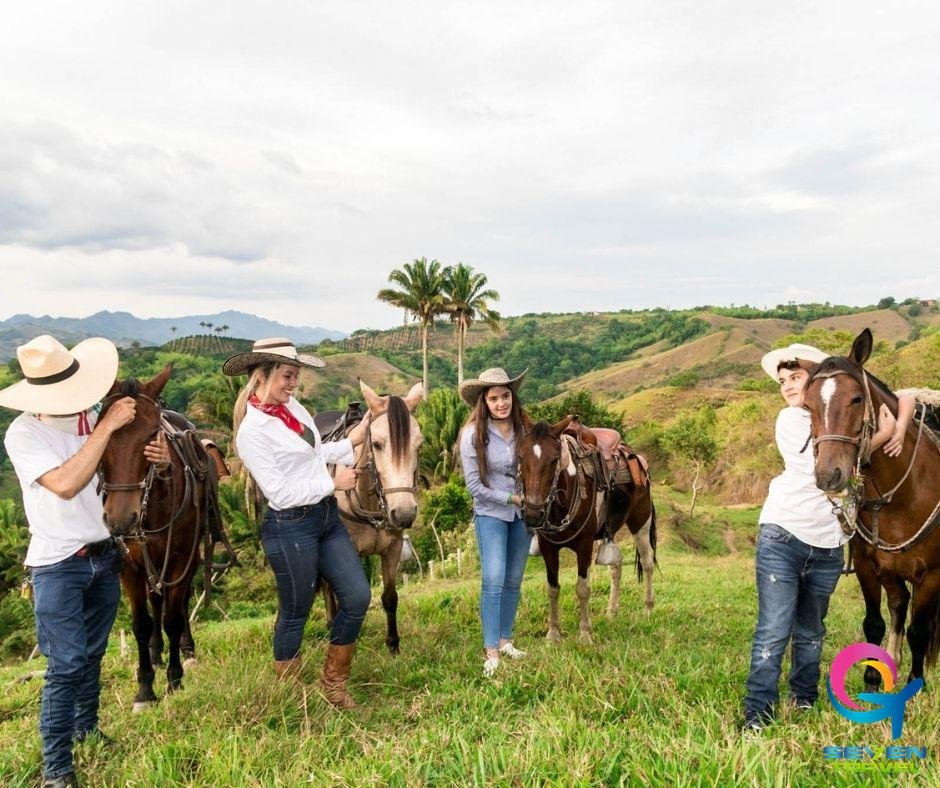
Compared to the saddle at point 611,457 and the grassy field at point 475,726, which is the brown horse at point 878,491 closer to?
the grassy field at point 475,726

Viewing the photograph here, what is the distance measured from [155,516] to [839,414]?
4499 mm

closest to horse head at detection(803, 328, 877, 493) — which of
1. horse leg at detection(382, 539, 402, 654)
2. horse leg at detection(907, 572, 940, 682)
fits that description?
horse leg at detection(907, 572, 940, 682)

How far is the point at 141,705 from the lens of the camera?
442 centimetres

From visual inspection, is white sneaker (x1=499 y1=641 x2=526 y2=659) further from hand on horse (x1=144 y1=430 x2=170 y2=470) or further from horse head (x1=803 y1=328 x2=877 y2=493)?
hand on horse (x1=144 y1=430 x2=170 y2=470)

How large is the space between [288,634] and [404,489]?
118cm

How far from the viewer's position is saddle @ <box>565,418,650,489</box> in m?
6.18

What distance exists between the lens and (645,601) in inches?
304

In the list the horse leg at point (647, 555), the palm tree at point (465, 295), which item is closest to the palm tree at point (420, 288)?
the palm tree at point (465, 295)

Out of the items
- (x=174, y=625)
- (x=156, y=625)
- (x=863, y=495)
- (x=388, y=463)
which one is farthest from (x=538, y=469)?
(x=156, y=625)

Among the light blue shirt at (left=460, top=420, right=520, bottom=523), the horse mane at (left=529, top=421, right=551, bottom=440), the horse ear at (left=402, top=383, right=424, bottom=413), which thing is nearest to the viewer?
the horse ear at (left=402, top=383, right=424, bottom=413)

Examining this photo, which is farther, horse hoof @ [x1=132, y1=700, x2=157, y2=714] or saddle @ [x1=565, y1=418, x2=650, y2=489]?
saddle @ [x1=565, y1=418, x2=650, y2=489]

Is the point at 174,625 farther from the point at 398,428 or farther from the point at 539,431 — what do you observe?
the point at 539,431

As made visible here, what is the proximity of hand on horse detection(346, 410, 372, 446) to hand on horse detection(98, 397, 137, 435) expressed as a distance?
5.43 ft

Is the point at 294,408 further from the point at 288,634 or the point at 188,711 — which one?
the point at 188,711
